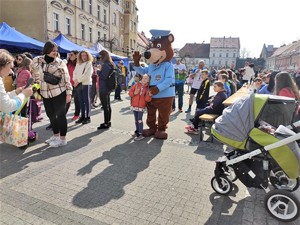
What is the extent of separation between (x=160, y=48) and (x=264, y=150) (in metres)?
3.46

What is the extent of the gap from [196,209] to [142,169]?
4.11 feet

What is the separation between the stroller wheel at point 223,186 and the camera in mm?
3041

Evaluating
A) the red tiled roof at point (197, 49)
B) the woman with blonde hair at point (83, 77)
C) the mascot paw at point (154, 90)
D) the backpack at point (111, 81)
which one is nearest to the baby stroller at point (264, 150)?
the mascot paw at point (154, 90)

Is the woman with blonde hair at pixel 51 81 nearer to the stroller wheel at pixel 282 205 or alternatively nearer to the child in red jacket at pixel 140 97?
the child in red jacket at pixel 140 97

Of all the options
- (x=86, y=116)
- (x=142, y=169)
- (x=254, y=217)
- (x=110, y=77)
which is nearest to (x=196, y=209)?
(x=254, y=217)

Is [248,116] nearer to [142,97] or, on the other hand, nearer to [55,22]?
[142,97]

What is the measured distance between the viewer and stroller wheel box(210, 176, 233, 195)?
3.04m

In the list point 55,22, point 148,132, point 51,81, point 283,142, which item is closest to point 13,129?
point 51,81

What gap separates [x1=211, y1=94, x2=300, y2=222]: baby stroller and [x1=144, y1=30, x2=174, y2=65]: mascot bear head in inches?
108

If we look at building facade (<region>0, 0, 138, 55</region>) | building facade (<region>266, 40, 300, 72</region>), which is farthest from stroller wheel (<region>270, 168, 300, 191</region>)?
building facade (<region>266, 40, 300, 72</region>)

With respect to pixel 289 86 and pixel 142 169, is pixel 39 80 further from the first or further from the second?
pixel 289 86

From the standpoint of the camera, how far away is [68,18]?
895 inches

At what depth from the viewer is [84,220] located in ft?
8.28

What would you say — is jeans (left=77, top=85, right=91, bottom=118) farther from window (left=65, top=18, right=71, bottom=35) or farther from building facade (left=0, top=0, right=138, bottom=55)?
window (left=65, top=18, right=71, bottom=35)
